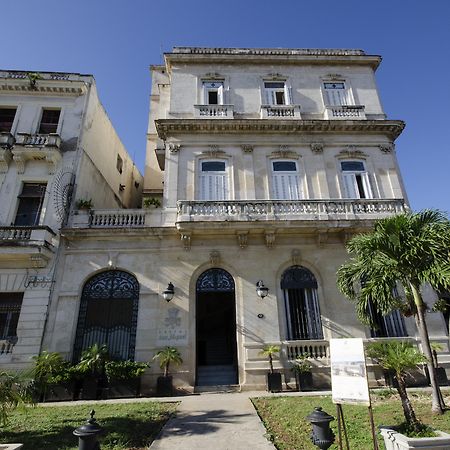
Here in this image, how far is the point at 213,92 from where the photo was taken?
58.2ft

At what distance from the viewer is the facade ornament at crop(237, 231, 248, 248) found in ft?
44.3

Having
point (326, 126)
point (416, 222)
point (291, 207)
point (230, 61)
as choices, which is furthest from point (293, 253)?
point (230, 61)

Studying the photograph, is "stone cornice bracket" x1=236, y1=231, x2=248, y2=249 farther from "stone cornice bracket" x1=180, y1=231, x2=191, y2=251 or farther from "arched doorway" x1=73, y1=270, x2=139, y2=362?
"arched doorway" x1=73, y1=270, x2=139, y2=362

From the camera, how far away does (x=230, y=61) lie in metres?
18.1

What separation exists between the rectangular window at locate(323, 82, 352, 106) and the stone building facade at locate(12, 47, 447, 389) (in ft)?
0.26

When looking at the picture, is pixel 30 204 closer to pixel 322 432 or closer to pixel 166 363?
pixel 166 363

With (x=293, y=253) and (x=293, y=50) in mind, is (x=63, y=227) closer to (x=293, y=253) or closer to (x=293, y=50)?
(x=293, y=253)

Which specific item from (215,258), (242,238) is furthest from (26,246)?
(242,238)

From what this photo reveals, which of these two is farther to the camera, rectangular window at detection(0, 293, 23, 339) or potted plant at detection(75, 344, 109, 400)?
rectangular window at detection(0, 293, 23, 339)

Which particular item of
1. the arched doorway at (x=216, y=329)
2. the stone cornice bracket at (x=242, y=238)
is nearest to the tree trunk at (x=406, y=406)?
the arched doorway at (x=216, y=329)

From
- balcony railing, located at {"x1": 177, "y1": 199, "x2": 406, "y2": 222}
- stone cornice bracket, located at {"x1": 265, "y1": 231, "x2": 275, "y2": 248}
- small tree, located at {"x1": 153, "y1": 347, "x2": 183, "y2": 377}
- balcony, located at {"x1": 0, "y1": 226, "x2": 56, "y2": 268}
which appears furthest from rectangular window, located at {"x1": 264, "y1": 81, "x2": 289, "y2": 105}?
small tree, located at {"x1": 153, "y1": 347, "x2": 183, "y2": 377}

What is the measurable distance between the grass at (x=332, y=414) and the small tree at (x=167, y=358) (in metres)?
3.48

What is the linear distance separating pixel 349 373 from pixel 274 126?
13.3 metres

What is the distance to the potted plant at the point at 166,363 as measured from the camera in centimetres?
1116
